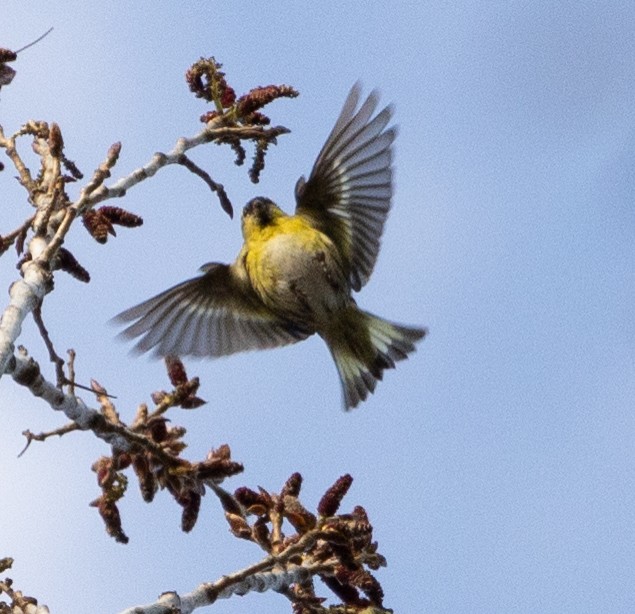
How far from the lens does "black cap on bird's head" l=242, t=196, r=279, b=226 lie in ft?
24.5

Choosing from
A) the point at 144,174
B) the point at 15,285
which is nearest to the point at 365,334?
the point at 144,174

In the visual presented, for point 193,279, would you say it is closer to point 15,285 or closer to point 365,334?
point 365,334

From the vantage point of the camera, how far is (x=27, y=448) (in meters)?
3.73

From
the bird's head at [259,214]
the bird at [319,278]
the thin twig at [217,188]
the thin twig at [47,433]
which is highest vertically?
the bird's head at [259,214]

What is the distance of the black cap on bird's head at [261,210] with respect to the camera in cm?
746

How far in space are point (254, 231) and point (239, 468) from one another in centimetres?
372

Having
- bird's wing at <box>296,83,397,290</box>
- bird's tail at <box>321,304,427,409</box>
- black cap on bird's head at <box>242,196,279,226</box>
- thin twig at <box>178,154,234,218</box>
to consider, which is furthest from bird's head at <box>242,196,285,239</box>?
thin twig at <box>178,154,234,218</box>

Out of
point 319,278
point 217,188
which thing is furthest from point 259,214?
point 217,188

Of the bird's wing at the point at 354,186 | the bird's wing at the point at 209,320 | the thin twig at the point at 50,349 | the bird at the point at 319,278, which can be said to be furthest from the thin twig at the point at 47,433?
the bird's wing at the point at 354,186

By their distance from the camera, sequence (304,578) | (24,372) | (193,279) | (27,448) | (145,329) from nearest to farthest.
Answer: (24,372), (27,448), (304,578), (145,329), (193,279)

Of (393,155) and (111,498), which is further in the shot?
(393,155)

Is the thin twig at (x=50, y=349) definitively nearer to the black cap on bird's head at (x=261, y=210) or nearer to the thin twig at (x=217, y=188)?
the thin twig at (x=217, y=188)

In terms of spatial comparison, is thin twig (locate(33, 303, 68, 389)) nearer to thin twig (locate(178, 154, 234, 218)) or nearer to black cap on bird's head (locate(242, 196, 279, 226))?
thin twig (locate(178, 154, 234, 218))

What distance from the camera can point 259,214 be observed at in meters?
7.48
